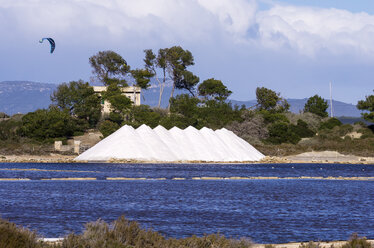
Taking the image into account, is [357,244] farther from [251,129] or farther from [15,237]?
[251,129]

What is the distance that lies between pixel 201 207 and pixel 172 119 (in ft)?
176

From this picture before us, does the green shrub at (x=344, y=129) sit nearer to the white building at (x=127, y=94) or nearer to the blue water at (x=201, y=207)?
the white building at (x=127, y=94)

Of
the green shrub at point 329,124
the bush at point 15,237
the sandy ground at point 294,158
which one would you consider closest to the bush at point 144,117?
the sandy ground at point 294,158

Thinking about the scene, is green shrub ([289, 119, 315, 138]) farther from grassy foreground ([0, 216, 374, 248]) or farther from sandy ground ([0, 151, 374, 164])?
grassy foreground ([0, 216, 374, 248])

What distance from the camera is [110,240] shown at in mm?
10062

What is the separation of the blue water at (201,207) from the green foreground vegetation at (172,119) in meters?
33.7

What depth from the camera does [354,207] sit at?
75.8ft

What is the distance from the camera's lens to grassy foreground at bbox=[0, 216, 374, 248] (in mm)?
9539

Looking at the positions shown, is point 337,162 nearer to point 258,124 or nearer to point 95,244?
point 258,124

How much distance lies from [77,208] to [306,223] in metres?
7.80

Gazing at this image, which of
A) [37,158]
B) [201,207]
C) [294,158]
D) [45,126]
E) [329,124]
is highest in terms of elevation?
[329,124]

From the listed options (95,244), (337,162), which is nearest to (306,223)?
(95,244)

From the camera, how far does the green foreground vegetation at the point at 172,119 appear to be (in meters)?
68.4

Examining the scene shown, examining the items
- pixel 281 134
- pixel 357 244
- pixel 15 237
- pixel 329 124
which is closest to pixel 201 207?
pixel 357 244
